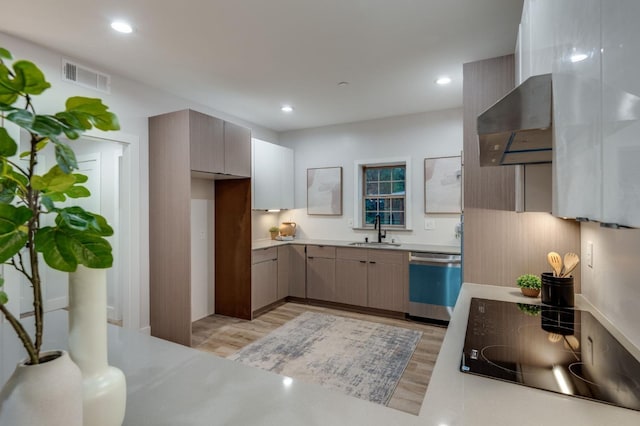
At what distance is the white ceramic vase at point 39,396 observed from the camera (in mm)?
499

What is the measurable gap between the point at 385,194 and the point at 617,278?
3.37 metres

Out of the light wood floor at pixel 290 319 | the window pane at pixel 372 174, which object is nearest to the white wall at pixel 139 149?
the light wood floor at pixel 290 319

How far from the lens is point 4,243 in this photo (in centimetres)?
50

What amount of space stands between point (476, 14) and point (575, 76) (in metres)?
1.72

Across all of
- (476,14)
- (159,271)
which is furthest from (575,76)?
(159,271)

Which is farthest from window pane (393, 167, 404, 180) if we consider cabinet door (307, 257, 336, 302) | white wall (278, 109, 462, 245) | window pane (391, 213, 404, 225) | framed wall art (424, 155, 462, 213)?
cabinet door (307, 257, 336, 302)

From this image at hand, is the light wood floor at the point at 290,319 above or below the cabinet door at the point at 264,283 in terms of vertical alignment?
below

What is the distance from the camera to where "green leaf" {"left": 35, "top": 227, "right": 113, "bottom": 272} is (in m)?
0.53

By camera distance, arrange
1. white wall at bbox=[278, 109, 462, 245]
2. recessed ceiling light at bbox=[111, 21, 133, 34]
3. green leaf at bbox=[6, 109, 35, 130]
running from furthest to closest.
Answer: white wall at bbox=[278, 109, 462, 245] < recessed ceiling light at bbox=[111, 21, 133, 34] < green leaf at bbox=[6, 109, 35, 130]

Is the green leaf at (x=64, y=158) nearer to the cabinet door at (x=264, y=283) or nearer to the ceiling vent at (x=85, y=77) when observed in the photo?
the ceiling vent at (x=85, y=77)

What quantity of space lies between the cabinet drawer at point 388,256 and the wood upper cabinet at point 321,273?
555 mm

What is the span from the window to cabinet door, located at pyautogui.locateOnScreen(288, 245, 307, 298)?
3.43 feet

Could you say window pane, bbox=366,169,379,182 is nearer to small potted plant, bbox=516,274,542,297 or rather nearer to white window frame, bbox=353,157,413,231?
white window frame, bbox=353,157,413,231

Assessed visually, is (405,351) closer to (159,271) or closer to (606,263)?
(606,263)
